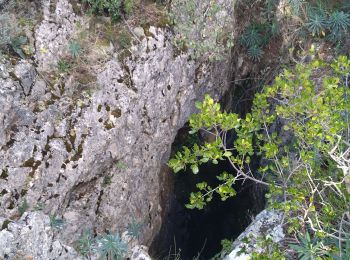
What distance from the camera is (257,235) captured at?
15.0ft

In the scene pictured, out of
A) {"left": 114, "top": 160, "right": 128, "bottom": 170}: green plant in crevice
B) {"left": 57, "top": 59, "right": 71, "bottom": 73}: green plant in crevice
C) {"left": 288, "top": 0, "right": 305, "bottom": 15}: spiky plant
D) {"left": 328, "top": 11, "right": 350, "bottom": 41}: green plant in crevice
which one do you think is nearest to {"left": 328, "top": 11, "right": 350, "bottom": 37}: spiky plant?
{"left": 328, "top": 11, "right": 350, "bottom": 41}: green plant in crevice

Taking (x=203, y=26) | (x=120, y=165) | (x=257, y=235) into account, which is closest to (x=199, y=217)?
(x=120, y=165)

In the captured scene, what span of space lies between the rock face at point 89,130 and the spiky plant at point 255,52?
116 centimetres

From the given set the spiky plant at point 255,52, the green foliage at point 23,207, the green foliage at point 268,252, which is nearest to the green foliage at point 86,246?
the green foliage at point 23,207

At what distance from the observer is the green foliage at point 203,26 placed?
5.50 m

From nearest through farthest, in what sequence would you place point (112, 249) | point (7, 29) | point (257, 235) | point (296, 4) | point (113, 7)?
point (112, 249), point (7, 29), point (257, 235), point (113, 7), point (296, 4)

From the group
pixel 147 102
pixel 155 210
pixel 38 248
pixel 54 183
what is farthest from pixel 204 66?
pixel 38 248

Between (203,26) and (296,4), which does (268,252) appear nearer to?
(203,26)

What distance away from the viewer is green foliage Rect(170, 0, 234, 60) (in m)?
5.50

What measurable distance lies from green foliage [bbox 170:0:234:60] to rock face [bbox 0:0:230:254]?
198 millimetres

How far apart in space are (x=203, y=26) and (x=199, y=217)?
3969 mm

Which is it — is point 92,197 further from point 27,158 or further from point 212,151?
point 212,151


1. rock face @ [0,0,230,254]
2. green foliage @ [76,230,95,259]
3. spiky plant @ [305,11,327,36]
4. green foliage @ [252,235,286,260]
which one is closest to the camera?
green foliage @ [252,235,286,260]

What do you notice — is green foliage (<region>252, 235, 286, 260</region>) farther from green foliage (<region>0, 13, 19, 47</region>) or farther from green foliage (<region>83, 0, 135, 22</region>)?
green foliage (<region>0, 13, 19, 47</region>)
